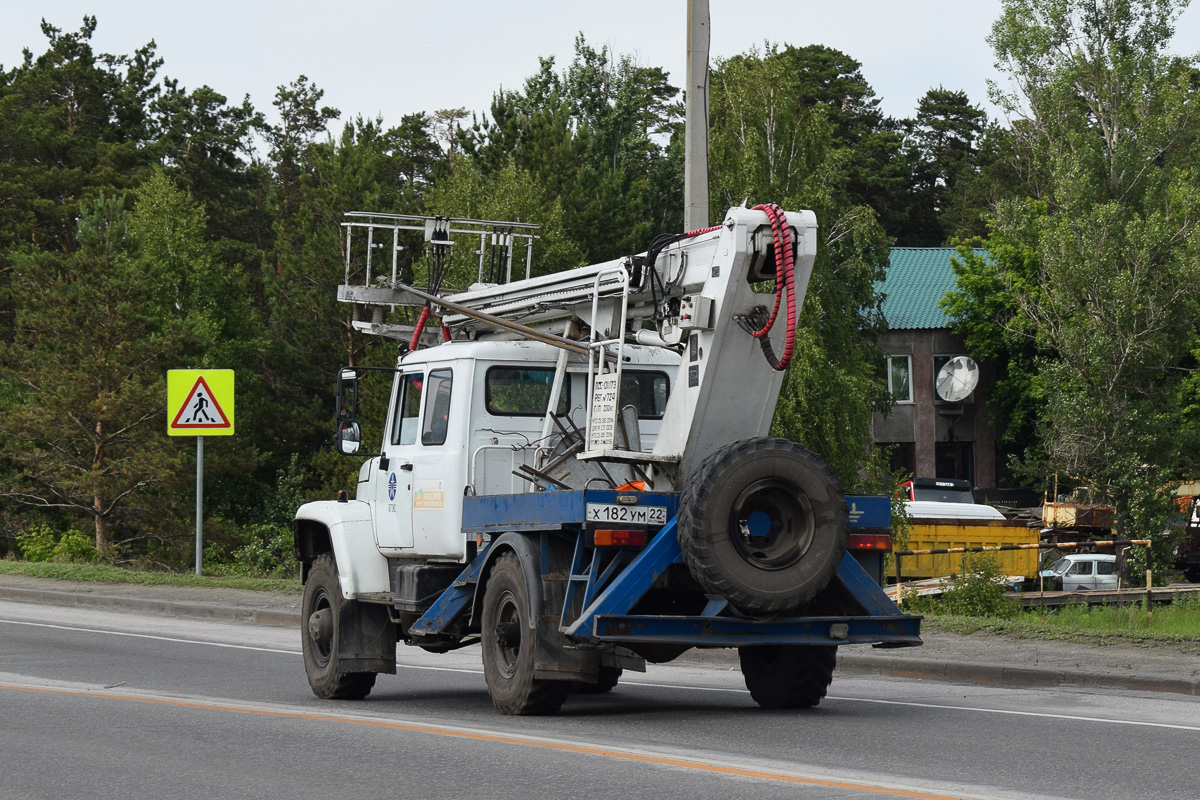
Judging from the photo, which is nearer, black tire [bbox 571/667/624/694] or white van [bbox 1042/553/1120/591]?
black tire [bbox 571/667/624/694]

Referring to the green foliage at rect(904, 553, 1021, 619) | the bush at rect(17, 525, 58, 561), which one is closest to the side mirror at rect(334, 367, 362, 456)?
the green foliage at rect(904, 553, 1021, 619)

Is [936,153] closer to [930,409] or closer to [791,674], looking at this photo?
[930,409]

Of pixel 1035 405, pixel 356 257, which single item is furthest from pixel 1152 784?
pixel 1035 405

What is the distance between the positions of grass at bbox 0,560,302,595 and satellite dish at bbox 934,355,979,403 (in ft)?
109

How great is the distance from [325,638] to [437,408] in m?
2.13

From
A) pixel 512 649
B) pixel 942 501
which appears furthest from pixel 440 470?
pixel 942 501

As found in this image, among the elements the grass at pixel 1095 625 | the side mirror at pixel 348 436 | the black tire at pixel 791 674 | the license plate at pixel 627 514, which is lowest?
the grass at pixel 1095 625

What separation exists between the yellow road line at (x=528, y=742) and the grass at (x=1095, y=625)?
8.05m

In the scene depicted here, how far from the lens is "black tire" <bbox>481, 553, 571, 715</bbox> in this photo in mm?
10570

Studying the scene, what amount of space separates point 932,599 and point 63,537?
23446 millimetres

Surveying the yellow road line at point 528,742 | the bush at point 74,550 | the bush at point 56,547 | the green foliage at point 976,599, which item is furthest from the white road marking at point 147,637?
the bush at point 74,550

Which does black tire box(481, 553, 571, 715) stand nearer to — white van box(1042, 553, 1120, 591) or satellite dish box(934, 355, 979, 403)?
white van box(1042, 553, 1120, 591)

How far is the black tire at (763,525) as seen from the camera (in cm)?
1002

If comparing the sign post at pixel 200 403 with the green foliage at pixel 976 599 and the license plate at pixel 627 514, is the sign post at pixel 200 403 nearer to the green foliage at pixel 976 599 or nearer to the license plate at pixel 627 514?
the green foliage at pixel 976 599
